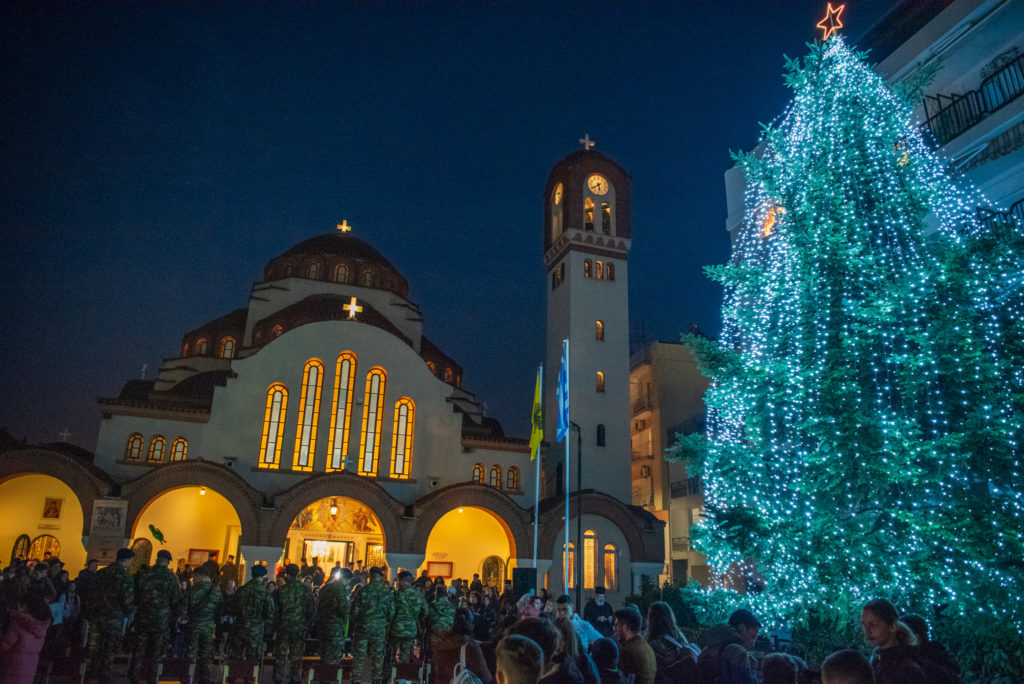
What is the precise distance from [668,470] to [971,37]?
1140 inches

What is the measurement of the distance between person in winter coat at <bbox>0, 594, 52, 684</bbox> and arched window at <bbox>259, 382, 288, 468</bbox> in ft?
69.8

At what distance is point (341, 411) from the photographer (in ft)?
93.2

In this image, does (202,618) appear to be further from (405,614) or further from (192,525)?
(192,525)

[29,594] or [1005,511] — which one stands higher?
[1005,511]

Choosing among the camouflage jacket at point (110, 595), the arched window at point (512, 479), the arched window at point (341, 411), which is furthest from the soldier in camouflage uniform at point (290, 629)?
the arched window at point (512, 479)

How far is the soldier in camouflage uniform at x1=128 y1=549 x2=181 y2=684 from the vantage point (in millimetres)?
9969

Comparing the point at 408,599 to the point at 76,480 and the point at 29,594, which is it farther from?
the point at 76,480

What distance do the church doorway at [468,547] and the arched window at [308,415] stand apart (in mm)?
6073

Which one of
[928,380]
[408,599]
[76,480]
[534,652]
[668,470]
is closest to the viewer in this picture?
[534,652]

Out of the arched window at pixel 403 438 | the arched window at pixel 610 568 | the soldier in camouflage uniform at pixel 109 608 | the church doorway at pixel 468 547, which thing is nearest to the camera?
the soldier in camouflage uniform at pixel 109 608

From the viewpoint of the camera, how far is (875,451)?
9836mm

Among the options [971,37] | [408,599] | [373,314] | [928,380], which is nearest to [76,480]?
[373,314]

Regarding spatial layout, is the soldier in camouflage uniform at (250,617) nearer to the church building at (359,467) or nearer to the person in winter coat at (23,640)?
the person in winter coat at (23,640)

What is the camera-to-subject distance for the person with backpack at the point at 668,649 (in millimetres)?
5281
